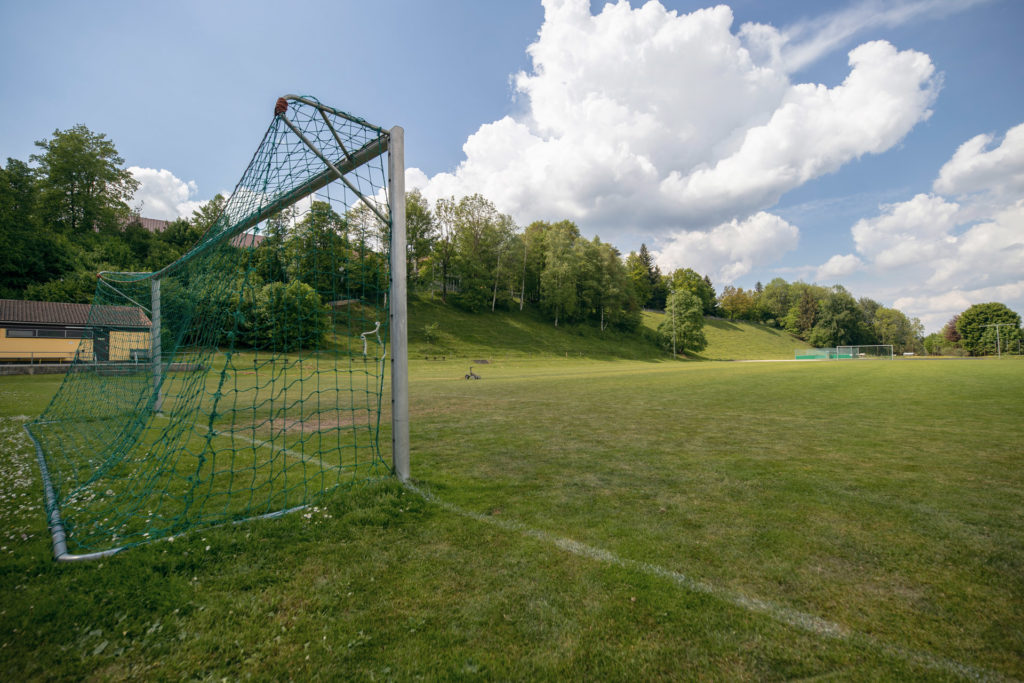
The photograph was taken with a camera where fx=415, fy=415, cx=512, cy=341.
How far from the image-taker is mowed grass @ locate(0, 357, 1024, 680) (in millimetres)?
2062

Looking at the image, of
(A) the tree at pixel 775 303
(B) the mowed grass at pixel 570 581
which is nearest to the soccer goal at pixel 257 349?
(B) the mowed grass at pixel 570 581

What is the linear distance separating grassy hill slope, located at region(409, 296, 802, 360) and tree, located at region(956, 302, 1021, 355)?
44.8 meters

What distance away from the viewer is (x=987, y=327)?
74.8 meters

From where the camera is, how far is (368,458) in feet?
18.6

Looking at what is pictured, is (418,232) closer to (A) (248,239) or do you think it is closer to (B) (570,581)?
(A) (248,239)

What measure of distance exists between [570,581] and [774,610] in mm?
1178

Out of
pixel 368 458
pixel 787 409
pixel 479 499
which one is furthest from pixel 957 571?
pixel 787 409

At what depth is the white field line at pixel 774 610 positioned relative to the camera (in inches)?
77.7

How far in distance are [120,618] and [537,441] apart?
5227mm

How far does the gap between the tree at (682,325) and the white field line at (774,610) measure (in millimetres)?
56861

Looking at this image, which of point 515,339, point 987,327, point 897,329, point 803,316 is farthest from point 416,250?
point 897,329

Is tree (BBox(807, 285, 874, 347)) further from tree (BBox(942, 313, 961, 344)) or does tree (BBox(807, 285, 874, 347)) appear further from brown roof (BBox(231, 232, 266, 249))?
brown roof (BBox(231, 232, 266, 249))

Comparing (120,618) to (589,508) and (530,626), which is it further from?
(589,508)

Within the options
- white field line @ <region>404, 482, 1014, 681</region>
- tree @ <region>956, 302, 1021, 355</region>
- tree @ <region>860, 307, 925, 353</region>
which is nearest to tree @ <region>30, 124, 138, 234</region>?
white field line @ <region>404, 482, 1014, 681</region>
